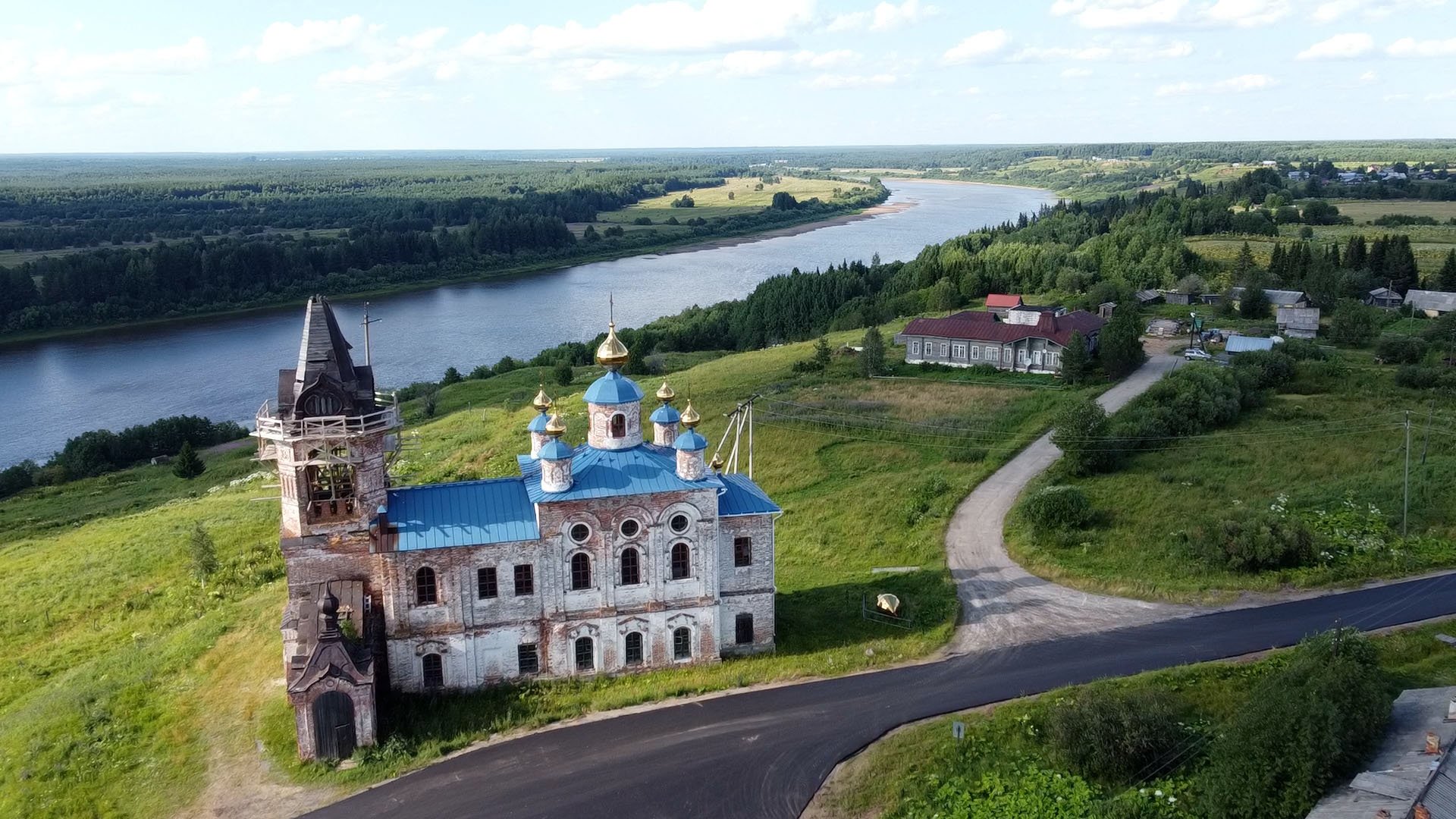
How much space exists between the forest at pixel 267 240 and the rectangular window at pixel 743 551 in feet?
267

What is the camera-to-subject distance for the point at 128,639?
2767 centimetres

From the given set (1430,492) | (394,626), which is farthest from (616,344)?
(1430,492)

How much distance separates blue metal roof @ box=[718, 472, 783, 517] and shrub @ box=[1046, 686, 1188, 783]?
7.98 m

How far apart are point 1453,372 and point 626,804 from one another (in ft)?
135

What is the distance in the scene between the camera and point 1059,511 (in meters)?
30.4

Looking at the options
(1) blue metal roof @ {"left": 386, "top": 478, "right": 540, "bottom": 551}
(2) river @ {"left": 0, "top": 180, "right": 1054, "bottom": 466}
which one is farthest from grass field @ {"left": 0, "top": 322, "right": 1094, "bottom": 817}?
(2) river @ {"left": 0, "top": 180, "right": 1054, "bottom": 466}

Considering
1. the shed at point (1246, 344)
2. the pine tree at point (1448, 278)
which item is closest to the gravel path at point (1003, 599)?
the shed at point (1246, 344)

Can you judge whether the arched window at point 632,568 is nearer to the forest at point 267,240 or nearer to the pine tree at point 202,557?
the pine tree at point 202,557

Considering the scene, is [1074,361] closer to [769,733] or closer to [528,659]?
[769,733]

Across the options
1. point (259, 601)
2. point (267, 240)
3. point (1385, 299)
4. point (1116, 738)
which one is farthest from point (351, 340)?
point (1385, 299)

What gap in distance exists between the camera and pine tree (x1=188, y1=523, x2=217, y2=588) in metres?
31.3

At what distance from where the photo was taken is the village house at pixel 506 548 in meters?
21.5

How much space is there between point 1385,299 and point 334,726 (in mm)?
67972

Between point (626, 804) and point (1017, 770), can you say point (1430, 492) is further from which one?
point (626, 804)
